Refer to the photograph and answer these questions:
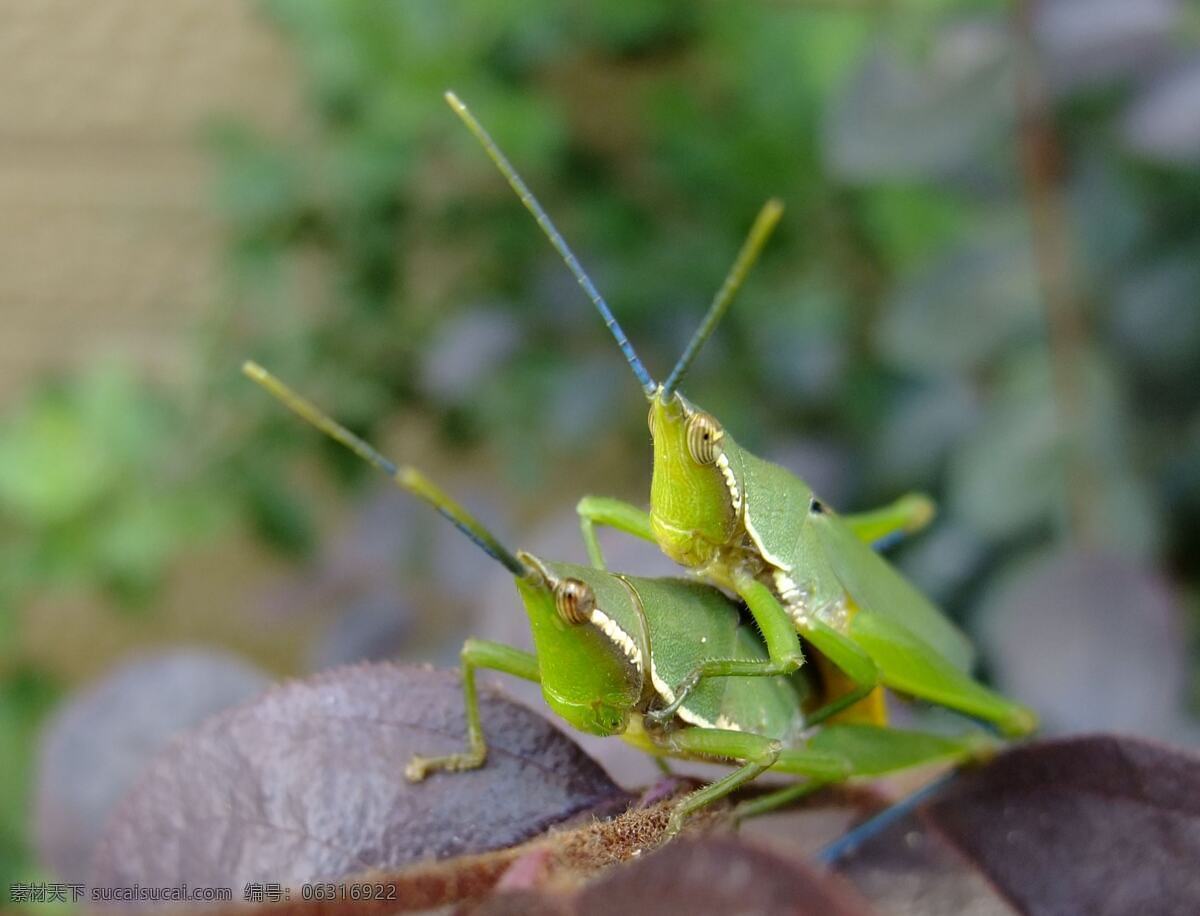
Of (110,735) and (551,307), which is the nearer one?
(110,735)

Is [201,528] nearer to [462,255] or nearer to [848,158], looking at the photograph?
[462,255]

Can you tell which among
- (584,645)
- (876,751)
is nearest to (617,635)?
(584,645)

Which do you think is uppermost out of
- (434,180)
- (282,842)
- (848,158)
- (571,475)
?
(434,180)

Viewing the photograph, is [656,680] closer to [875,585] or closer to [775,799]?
[775,799]

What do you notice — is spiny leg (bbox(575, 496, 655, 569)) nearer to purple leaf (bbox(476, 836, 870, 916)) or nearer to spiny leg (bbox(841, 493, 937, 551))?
spiny leg (bbox(841, 493, 937, 551))

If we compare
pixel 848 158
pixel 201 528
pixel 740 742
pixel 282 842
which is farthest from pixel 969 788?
pixel 201 528

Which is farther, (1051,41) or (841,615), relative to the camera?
(1051,41)

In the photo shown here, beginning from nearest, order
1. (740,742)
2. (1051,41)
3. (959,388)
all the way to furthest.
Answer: (740,742)
(1051,41)
(959,388)

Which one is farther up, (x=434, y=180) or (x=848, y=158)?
(x=434, y=180)
